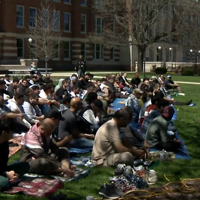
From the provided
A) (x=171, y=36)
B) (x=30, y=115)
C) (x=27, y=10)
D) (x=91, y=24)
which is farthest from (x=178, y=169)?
(x=91, y=24)

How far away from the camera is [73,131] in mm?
8430

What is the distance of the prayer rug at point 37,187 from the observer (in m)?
5.73

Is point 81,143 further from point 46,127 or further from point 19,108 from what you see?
point 46,127

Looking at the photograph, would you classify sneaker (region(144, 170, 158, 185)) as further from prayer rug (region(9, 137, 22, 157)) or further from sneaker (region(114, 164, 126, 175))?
prayer rug (region(9, 137, 22, 157))

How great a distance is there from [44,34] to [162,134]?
95.3 feet

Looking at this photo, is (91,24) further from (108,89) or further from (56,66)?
(108,89)

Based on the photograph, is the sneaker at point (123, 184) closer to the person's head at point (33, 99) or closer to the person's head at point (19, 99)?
the person's head at point (19, 99)

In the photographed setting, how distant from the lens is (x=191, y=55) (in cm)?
7112

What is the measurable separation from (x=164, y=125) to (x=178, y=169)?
3.83 feet

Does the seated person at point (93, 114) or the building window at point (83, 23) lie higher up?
the building window at point (83, 23)

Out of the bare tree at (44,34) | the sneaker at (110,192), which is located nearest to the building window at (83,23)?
the bare tree at (44,34)

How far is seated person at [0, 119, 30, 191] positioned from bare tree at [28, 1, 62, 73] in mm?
28967

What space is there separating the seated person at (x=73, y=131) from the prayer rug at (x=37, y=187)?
2.00 m

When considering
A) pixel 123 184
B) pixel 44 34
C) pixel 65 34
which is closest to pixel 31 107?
pixel 123 184
